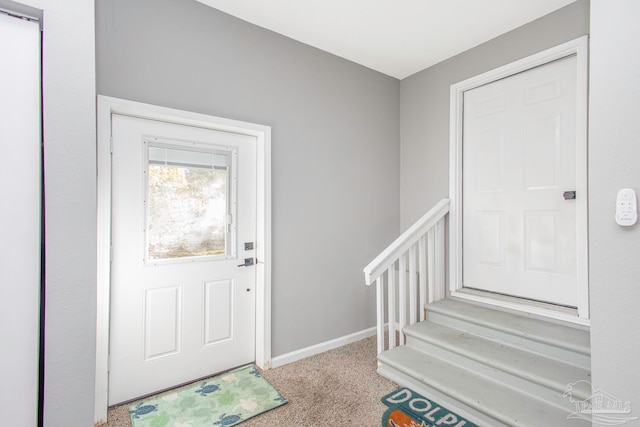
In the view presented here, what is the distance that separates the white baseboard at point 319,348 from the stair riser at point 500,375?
2.23 ft

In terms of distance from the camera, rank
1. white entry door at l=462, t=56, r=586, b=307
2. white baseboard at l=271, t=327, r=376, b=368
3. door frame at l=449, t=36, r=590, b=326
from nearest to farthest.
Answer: door frame at l=449, t=36, r=590, b=326 < white entry door at l=462, t=56, r=586, b=307 < white baseboard at l=271, t=327, r=376, b=368

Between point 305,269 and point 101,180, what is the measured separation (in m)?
1.61

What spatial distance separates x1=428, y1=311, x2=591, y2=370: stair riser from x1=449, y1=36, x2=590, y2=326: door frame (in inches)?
11.7

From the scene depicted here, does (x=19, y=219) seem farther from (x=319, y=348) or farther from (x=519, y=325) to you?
(x=519, y=325)

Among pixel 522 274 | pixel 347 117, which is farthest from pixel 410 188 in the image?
pixel 522 274

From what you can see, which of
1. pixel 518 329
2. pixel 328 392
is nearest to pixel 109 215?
pixel 328 392

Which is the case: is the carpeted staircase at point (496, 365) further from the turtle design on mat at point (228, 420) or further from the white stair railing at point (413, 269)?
the turtle design on mat at point (228, 420)

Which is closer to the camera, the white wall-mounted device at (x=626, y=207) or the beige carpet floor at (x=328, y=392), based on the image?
the white wall-mounted device at (x=626, y=207)

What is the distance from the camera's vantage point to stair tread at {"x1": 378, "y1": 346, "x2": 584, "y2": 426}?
1.68m

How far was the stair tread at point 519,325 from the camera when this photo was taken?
75.5 inches

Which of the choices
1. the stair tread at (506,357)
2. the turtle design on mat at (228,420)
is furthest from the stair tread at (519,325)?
the turtle design on mat at (228,420)

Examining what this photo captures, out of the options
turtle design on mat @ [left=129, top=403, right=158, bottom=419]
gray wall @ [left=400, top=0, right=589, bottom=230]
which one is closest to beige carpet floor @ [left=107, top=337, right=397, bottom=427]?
turtle design on mat @ [left=129, top=403, right=158, bottom=419]

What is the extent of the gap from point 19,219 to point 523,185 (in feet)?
9.88

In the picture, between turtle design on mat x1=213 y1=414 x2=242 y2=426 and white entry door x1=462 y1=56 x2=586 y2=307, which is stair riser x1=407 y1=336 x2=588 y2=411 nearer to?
white entry door x1=462 y1=56 x2=586 y2=307
